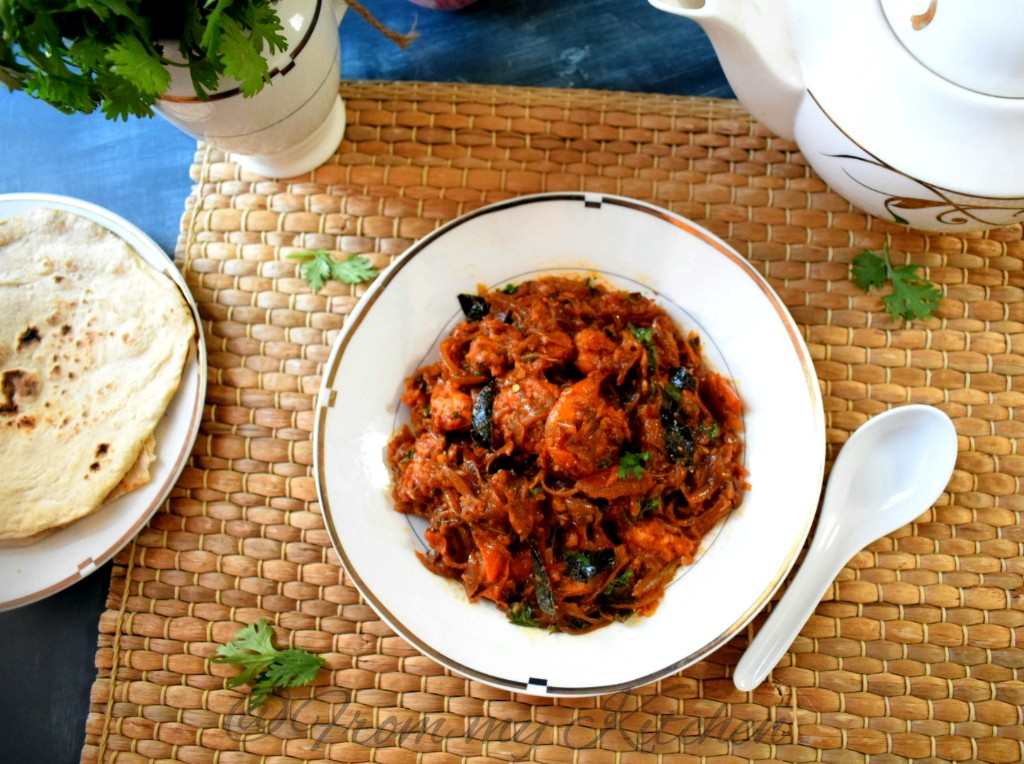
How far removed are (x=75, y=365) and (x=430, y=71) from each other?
1.88 metres

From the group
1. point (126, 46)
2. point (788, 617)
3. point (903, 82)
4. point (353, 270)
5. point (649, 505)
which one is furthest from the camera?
point (353, 270)

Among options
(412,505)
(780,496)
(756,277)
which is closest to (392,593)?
(412,505)

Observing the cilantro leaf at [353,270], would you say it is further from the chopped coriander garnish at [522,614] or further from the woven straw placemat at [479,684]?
the chopped coriander garnish at [522,614]

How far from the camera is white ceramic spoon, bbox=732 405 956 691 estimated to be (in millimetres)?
2734

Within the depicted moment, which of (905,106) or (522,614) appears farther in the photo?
(522,614)

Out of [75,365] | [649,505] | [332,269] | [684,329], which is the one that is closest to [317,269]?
[332,269]

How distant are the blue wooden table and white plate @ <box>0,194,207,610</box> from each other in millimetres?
762

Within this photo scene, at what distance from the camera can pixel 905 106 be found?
7.23 feet

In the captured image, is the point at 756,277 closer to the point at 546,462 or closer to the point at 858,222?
the point at 858,222

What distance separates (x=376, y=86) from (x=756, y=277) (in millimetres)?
1758

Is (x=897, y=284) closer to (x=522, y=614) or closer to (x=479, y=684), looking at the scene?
(x=522, y=614)

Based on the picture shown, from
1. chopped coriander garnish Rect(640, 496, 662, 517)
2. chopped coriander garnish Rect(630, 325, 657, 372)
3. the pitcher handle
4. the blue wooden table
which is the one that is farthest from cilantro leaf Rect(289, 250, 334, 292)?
chopped coriander garnish Rect(640, 496, 662, 517)

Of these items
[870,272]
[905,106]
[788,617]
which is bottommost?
[788,617]

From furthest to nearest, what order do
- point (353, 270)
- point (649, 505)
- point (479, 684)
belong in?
1. point (353, 270)
2. point (479, 684)
3. point (649, 505)
